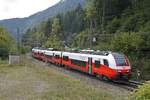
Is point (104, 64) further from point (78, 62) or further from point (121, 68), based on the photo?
point (78, 62)

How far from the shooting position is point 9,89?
29.8 meters

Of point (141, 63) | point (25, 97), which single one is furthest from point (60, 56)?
point (25, 97)

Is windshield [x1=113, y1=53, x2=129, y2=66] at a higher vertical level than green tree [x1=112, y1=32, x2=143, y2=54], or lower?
lower

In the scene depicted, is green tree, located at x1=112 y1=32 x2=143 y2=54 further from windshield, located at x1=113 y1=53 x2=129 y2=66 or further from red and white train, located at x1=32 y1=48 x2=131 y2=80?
windshield, located at x1=113 y1=53 x2=129 y2=66

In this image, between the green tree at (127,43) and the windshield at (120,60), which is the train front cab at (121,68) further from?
the green tree at (127,43)

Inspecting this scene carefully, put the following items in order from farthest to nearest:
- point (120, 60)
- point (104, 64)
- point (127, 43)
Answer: point (127, 43), point (104, 64), point (120, 60)

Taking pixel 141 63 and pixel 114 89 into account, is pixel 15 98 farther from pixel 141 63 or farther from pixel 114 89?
pixel 141 63

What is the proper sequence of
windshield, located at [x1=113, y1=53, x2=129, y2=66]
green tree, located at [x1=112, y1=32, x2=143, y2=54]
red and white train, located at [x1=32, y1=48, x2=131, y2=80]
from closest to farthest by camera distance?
red and white train, located at [x1=32, y1=48, x2=131, y2=80] < windshield, located at [x1=113, y1=53, x2=129, y2=66] < green tree, located at [x1=112, y1=32, x2=143, y2=54]

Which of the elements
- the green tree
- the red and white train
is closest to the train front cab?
the red and white train

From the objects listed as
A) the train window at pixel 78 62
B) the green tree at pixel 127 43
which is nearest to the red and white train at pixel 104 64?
the train window at pixel 78 62

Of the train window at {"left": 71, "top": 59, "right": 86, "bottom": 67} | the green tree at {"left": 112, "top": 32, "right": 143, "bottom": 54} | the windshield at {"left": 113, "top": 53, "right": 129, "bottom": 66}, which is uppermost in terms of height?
the green tree at {"left": 112, "top": 32, "right": 143, "bottom": 54}

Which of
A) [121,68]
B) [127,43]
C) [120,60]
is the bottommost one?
[121,68]

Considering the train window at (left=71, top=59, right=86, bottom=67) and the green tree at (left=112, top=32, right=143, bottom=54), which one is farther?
the green tree at (left=112, top=32, right=143, bottom=54)

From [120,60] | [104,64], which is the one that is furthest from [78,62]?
[120,60]
